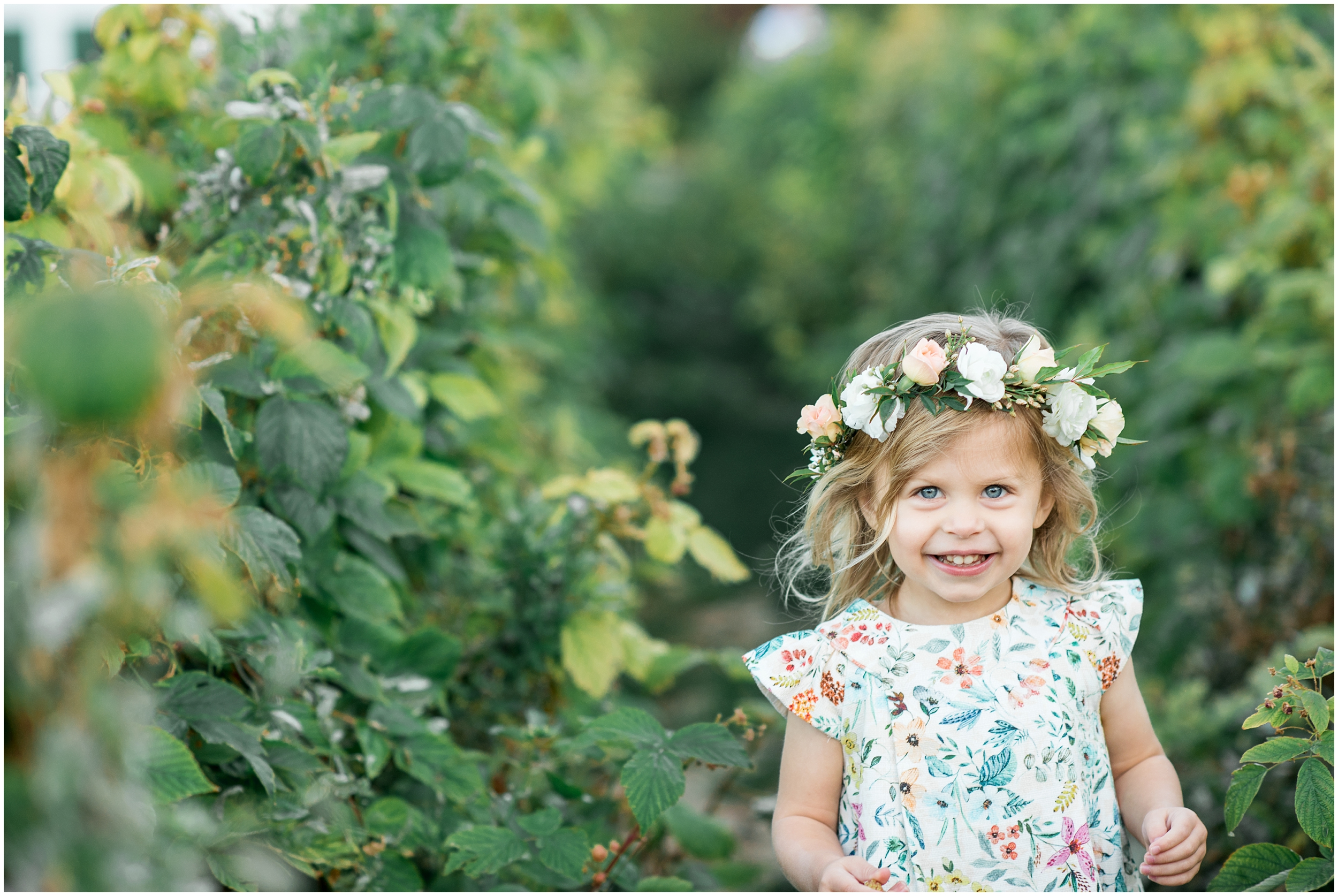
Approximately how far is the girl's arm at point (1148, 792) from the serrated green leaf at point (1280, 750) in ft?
0.35

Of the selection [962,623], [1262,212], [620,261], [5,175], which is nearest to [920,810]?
[962,623]

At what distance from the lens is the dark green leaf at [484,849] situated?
1.38m

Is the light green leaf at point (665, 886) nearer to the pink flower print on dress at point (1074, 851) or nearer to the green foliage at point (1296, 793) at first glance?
the pink flower print on dress at point (1074, 851)

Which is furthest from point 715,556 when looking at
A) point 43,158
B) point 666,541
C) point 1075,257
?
point 1075,257

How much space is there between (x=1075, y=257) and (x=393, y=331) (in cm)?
340

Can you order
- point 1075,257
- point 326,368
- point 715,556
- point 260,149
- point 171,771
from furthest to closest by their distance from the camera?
point 1075,257, point 715,556, point 260,149, point 326,368, point 171,771

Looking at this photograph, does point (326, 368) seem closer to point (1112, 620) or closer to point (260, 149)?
point (260, 149)

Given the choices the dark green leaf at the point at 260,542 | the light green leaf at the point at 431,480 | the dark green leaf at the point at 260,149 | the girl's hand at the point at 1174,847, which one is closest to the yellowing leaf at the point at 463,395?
the light green leaf at the point at 431,480

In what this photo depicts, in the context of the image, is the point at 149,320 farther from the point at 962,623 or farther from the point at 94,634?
the point at 962,623

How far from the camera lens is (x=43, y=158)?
134cm

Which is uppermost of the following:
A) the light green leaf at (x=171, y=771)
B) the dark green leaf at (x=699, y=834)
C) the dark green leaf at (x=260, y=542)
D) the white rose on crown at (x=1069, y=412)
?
the white rose on crown at (x=1069, y=412)

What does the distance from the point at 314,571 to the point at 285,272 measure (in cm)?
47

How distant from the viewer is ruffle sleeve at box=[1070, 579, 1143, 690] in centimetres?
136

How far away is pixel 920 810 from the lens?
128 cm
